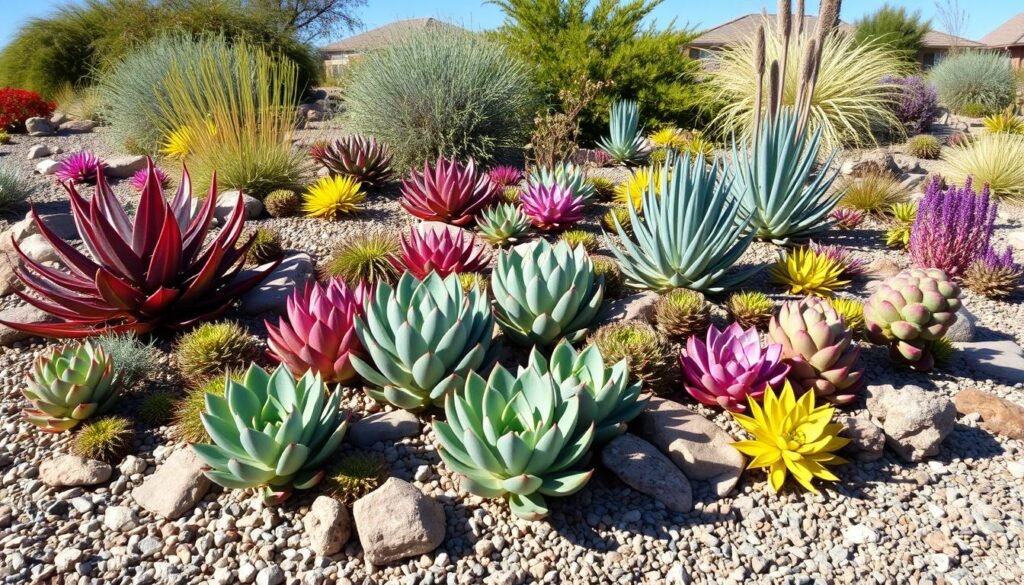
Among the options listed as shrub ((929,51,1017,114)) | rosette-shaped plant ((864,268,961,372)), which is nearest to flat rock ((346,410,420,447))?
rosette-shaped plant ((864,268,961,372))

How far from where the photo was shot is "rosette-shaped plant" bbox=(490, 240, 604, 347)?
9.95 ft

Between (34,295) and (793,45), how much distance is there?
10619 mm

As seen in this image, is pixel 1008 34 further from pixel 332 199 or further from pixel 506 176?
pixel 332 199

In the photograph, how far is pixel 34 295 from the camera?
3920 mm

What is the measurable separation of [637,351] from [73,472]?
2.31 m

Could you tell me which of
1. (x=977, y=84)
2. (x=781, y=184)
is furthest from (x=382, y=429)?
(x=977, y=84)

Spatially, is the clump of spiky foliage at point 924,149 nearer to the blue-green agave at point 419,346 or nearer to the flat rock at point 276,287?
the flat rock at point 276,287

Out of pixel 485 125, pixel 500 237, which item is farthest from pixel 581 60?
pixel 500 237

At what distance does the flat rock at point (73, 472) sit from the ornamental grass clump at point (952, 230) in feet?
16.1

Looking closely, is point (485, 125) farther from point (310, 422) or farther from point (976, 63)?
point (976, 63)

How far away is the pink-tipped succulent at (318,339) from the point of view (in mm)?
2795

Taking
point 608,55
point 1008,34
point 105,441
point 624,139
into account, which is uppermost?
point 1008,34

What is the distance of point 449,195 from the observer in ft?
16.1

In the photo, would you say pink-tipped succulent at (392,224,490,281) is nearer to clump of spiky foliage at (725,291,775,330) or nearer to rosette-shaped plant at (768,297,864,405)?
clump of spiky foliage at (725,291,775,330)
